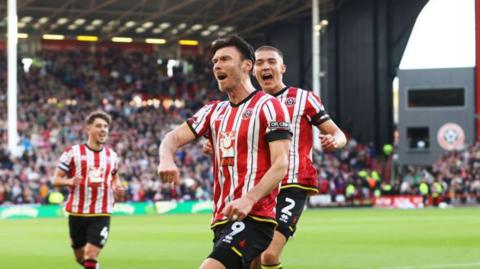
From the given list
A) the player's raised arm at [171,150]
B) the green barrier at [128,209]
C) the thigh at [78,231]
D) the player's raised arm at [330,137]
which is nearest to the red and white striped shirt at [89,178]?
the thigh at [78,231]

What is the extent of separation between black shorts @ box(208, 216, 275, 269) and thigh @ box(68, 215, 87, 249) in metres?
6.81

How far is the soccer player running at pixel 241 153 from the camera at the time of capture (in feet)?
24.2

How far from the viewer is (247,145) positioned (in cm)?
764

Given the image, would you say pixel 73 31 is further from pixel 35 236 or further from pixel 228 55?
pixel 228 55

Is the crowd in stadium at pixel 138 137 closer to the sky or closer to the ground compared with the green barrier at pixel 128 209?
closer to the sky

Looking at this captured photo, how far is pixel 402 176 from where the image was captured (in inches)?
2186

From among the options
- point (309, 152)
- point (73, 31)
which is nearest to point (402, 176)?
point (73, 31)

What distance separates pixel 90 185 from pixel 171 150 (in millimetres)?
6917

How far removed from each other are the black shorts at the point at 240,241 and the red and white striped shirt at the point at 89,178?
685 centimetres

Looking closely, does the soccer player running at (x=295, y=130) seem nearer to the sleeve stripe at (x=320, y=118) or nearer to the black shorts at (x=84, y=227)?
the sleeve stripe at (x=320, y=118)

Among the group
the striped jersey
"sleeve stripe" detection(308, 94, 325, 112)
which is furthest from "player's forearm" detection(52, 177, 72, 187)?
"sleeve stripe" detection(308, 94, 325, 112)

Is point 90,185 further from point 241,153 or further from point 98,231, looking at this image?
point 241,153

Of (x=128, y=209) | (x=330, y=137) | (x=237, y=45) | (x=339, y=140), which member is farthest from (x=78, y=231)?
(x=128, y=209)

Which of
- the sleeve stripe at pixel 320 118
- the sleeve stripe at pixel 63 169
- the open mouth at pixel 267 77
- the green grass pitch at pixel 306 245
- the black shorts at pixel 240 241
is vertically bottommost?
the green grass pitch at pixel 306 245
